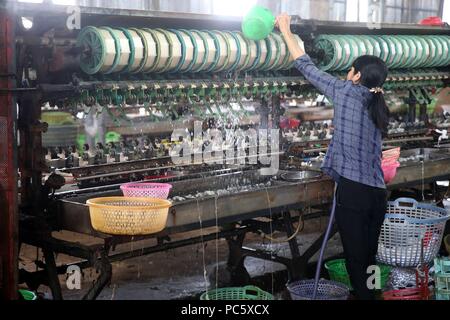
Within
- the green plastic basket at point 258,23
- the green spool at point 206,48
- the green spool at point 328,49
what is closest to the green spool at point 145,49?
the green spool at point 206,48

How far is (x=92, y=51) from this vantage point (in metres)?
4.29

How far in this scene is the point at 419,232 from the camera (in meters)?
4.91

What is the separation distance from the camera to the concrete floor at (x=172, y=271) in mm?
5547

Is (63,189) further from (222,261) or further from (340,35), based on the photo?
(340,35)

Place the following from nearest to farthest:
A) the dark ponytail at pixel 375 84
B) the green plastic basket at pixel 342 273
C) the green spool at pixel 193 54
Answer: the dark ponytail at pixel 375 84, the green spool at pixel 193 54, the green plastic basket at pixel 342 273

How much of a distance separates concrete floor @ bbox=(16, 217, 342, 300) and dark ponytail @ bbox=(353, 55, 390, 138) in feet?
6.78

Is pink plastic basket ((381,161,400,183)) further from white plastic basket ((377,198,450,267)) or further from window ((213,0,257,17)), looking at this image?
window ((213,0,257,17))

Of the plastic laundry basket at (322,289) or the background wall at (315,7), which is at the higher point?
the background wall at (315,7)

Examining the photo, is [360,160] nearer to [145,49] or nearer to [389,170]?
[389,170]

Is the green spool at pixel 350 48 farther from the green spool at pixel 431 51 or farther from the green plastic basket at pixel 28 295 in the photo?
the green plastic basket at pixel 28 295

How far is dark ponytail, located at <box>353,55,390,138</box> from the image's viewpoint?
13.5 ft

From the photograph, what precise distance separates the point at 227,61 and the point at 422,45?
262cm
